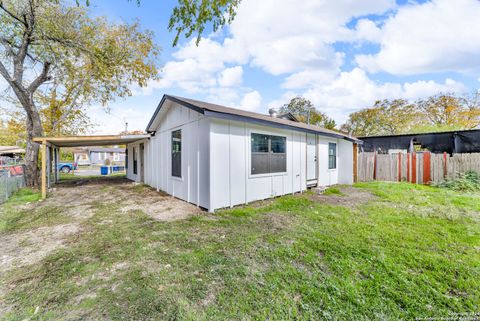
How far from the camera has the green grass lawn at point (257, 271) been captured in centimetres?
199

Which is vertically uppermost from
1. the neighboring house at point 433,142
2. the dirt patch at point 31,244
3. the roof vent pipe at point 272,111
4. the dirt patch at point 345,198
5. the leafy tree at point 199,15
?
the roof vent pipe at point 272,111

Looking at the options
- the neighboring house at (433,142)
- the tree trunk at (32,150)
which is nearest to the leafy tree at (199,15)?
the tree trunk at (32,150)

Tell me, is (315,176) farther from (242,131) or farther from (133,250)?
(133,250)

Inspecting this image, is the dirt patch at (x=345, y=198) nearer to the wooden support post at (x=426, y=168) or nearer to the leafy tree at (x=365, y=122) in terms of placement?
the wooden support post at (x=426, y=168)

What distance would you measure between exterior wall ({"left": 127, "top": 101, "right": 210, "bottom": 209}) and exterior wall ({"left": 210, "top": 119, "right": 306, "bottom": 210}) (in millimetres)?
231

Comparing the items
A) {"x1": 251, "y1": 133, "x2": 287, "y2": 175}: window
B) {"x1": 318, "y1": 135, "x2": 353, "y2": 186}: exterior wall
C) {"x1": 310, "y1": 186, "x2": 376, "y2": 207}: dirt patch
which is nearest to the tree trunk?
{"x1": 251, "y1": 133, "x2": 287, "y2": 175}: window

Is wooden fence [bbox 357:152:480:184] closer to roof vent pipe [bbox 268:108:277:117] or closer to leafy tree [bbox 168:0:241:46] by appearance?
roof vent pipe [bbox 268:108:277:117]

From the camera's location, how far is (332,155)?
33.0ft

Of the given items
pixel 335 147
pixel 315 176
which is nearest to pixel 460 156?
pixel 335 147

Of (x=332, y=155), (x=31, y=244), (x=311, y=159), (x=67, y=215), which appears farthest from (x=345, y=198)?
(x=67, y=215)

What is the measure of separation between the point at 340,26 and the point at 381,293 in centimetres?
822

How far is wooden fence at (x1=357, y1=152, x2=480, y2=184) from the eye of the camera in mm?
8914

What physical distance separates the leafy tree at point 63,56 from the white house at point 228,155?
5382mm

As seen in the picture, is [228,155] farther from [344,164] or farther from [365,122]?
[365,122]
